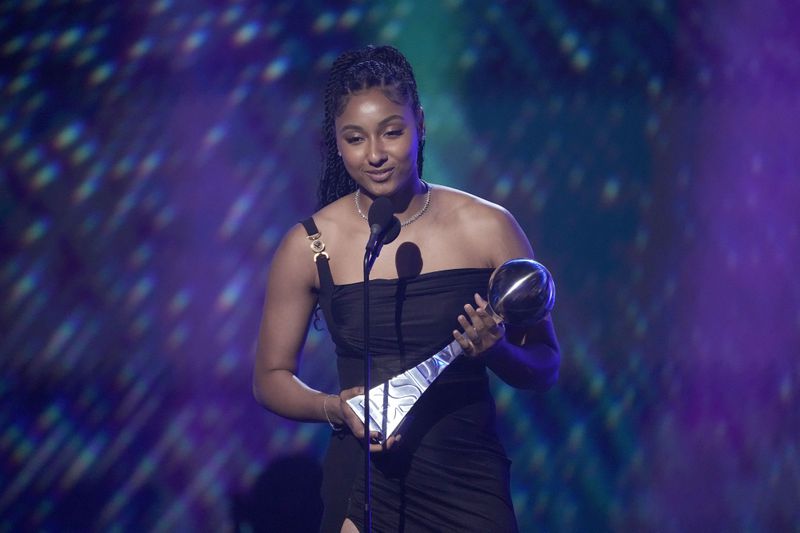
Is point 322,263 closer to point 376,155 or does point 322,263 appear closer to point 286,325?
point 286,325

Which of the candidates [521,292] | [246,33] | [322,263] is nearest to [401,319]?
[322,263]

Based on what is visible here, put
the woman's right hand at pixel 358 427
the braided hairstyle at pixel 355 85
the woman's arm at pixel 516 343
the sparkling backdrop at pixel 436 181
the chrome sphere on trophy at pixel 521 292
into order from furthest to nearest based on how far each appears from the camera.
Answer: the sparkling backdrop at pixel 436 181 → the braided hairstyle at pixel 355 85 → the woman's arm at pixel 516 343 → the woman's right hand at pixel 358 427 → the chrome sphere on trophy at pixel 521 292

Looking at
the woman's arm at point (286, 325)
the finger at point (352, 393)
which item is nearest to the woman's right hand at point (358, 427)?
the finger at point (352, 393)

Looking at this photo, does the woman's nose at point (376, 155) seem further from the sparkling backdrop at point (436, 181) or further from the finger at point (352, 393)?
the sparkling backdrop at point (436, 181)

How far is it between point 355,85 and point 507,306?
0.64m

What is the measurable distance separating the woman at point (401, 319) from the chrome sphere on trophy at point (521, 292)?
0.58ft

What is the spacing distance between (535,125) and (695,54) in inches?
23.8

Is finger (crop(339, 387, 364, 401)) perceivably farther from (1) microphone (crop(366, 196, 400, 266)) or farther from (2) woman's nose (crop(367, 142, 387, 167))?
(2) woman's nose (crop(367, 142, 387, 167))

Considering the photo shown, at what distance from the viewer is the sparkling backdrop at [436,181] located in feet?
8.34

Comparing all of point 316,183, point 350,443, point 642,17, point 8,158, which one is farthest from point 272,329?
point 642,17

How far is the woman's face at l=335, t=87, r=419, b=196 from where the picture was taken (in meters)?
1.64

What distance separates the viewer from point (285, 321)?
5.84 ft

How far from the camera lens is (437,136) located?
2.63 metres

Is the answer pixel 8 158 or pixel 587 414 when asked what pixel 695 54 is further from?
pixel 8 158
